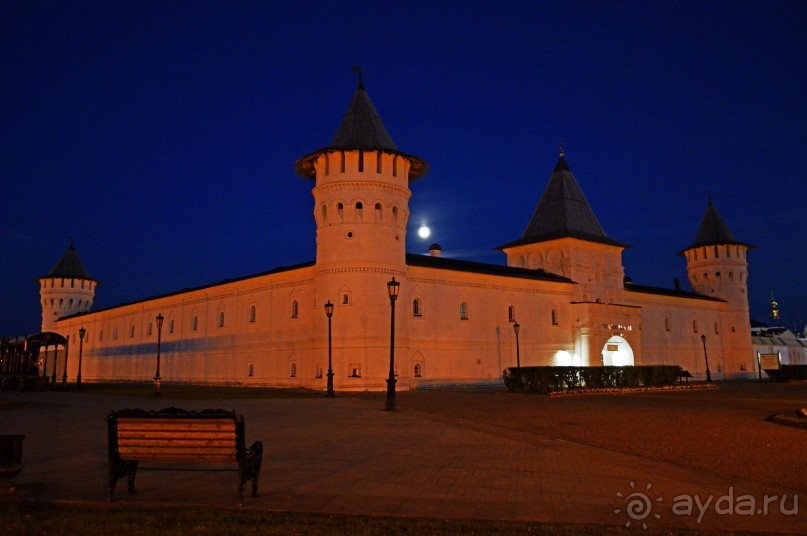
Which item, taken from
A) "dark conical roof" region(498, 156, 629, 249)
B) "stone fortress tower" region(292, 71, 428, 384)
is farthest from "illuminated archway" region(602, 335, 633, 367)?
"stone fortress tower" region(292, 71, 428, 384)

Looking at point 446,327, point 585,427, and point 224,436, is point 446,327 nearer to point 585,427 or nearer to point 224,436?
point 585,427

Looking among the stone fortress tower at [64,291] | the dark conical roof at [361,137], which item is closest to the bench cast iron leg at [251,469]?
the dark conical roof at [361,137]

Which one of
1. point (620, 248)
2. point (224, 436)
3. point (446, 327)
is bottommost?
point (224, 436)

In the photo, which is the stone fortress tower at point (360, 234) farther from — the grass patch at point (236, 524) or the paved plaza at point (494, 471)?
the grass patch at point (236, 524)

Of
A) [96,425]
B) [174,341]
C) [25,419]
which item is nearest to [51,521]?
[96,425]

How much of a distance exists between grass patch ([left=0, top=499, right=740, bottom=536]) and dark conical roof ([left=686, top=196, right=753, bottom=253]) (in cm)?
6021

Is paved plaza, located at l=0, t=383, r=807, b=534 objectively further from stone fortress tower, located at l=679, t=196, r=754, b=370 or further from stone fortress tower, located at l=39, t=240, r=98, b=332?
stone fortress tower, located at l=39, t=240, r=98, b=332

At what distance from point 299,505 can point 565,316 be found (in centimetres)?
4134

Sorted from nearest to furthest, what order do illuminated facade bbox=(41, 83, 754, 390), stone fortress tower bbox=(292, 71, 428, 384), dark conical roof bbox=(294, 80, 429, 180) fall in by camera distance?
stone fortress tower bbox=(292, 71, 428, 384)
illuminated facade bbox=(41, 83, 754, 390)
dark conical roof bbox=(294, 80, 429, 180)

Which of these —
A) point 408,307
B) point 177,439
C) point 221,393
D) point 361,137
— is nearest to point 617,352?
point 408,307

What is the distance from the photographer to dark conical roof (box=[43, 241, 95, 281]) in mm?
69562

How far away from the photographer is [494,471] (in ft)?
29.4

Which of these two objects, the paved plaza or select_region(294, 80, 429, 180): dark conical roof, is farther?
select_region(294, 80, 429, 180): dark conical roof

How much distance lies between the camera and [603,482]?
827 cm
